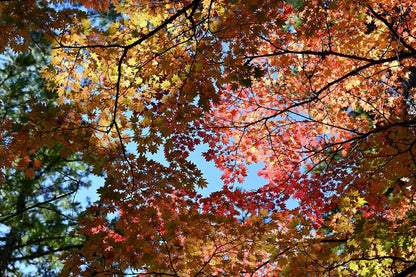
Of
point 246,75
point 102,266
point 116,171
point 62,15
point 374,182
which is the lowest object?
point 102,266

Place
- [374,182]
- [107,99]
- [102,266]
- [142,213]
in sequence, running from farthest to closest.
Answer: [374,182], [107,99], [142,213], [102,266]

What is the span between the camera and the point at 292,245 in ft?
15.4

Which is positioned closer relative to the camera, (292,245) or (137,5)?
(292,245)

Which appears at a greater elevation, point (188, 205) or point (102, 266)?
point (188, 205)

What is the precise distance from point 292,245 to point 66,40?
4400 mm

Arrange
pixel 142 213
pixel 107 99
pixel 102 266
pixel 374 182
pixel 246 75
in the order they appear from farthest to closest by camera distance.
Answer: pixel 374 182
pixel 107 99
pixel 246 75
pixel 142 213
pixel 102 266

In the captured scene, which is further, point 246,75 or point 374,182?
point 374,182

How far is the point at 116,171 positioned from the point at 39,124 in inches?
49.0

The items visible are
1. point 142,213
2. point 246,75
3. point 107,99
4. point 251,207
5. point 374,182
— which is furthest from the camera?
point 251,207

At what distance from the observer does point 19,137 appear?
3.98 m

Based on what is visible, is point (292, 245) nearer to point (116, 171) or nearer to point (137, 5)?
point (116, 171)

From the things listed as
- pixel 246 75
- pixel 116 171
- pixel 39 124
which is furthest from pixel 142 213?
pixel 246 75

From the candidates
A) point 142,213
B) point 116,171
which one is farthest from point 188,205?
point 116,171

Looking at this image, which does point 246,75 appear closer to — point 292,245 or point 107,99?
point 107,99
